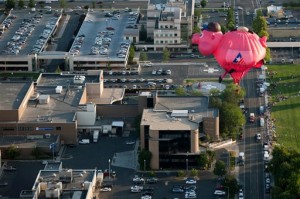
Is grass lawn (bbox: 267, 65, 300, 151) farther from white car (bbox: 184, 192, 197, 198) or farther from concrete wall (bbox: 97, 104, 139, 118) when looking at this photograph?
concrete wall (bbox: 97, 104, 139, 118)

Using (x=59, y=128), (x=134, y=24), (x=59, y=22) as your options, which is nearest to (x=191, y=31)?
(x=134, y=24)

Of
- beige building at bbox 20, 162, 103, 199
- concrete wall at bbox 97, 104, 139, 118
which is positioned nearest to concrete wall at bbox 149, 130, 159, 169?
beige building at bbox 20, 162, 103, 199

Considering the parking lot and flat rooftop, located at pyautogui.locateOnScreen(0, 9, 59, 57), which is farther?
flat rooftop, located at pyautogui.locateOnScreen(0, 9, 59, 57)

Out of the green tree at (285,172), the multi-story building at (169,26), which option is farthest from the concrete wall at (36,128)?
the multi-story building at (169,26)

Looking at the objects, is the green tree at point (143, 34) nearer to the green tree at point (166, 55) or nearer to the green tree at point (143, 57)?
the green tree at point (143, 57)

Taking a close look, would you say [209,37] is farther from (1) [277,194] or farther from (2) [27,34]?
(2) [27,34]

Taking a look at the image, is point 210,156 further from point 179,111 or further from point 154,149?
point 179,111

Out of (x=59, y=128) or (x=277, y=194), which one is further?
(x=59, y=128)
